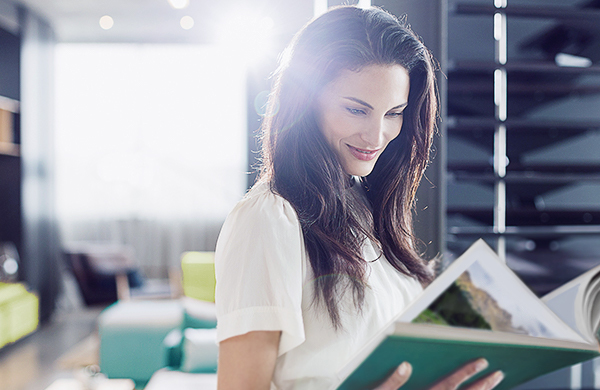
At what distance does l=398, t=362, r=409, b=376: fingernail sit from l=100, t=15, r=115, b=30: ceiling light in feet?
18.1

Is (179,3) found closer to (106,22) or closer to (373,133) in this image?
(106,22)

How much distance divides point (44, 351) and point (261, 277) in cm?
427

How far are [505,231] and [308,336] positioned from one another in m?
0.84

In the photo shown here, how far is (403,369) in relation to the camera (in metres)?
0.62

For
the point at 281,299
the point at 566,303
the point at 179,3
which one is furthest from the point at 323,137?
the point at 179,3

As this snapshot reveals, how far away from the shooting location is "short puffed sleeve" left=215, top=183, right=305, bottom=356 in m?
0.73

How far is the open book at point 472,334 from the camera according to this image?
1.87 ft

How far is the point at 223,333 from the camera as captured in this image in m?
0.74

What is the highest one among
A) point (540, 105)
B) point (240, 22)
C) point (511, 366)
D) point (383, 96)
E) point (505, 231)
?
point (240, 22)

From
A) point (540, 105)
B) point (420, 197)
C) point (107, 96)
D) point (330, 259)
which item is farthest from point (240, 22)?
point (330, 259)

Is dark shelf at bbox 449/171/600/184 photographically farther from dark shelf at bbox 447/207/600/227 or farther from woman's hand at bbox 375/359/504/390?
woman's hand at bbox 375/359/504/390

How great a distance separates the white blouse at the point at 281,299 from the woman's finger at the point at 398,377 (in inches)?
3.1

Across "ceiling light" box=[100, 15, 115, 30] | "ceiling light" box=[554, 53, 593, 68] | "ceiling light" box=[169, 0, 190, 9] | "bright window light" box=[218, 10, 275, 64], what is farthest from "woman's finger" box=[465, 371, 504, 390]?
"ceiling light" box=[100, 15, 115, 30]

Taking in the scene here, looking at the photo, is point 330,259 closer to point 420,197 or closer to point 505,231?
point 420,197
